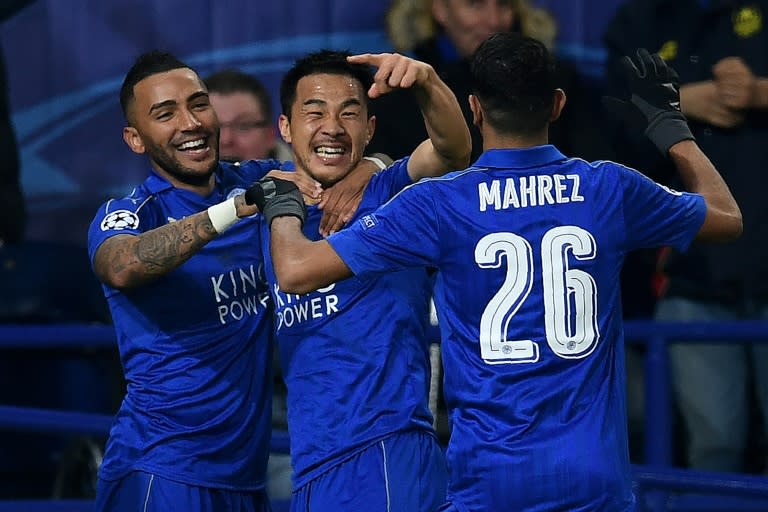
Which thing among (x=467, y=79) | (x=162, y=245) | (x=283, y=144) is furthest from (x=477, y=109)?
(x=283, y=144)

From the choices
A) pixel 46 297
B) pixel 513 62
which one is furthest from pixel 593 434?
pixel 46 297

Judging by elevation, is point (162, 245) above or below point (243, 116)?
below

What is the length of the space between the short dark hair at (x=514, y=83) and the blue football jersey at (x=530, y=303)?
9cm

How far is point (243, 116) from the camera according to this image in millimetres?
6391

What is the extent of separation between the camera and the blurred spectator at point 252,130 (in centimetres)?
636

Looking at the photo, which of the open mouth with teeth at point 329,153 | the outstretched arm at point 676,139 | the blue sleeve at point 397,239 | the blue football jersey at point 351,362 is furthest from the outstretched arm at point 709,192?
the open mouth with teeth at point 329,153

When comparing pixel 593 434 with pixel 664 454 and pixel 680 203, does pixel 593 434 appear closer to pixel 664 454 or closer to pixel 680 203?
pixel 680 203

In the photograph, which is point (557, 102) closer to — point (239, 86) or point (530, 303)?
point (530, 303)

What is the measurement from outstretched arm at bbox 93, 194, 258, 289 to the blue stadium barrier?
53.0 inches

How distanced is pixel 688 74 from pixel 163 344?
275cm

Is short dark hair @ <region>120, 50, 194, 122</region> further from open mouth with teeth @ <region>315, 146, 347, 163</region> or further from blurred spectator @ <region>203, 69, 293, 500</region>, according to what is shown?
blurred spectator @ <region>203, 69, 293, 500</region>

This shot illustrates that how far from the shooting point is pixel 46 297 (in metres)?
6.73

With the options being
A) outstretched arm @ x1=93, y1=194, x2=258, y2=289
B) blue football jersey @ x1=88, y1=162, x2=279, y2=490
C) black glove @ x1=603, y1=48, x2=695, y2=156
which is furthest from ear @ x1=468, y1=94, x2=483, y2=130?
blue football jersey @ x1=88, y1=162, x2=279, y2=490

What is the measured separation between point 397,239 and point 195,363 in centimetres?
101
